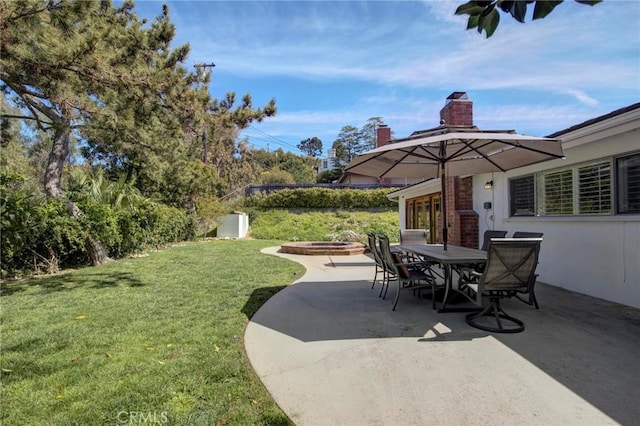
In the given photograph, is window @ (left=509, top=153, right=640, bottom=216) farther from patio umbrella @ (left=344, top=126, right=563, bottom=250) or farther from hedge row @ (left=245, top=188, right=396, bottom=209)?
hedge row @ (left=245, top=188, right=396, bottom=209)

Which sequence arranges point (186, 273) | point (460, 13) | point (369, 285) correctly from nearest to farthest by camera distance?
point (460, 13)
point (369, 285)
point (186, 273)

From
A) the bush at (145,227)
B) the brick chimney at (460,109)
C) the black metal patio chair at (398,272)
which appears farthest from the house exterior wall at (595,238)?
the bush at (145,227)

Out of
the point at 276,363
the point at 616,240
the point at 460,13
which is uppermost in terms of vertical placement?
the point at 460,13

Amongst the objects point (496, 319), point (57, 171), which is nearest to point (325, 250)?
point (57, 171)

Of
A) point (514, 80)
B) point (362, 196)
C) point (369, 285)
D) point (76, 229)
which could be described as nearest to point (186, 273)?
point (76, 229)

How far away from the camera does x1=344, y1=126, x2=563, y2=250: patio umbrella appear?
474 cm

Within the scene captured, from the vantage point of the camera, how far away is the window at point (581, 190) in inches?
199

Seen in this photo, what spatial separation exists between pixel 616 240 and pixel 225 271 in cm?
708

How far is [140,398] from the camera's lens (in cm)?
260

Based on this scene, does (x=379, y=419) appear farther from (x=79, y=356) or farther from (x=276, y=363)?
(x=79, y=356)

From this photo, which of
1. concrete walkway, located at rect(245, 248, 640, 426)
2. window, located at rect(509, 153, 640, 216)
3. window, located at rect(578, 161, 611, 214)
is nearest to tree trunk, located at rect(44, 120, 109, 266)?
concrete walkway, located at rect(245, 248, 640, 426)

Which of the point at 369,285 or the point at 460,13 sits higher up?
the point at 460,13

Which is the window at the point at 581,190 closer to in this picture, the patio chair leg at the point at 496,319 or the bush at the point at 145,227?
the patio chair leg at the point at 496,319

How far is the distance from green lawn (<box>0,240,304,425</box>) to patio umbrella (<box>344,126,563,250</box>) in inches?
116
